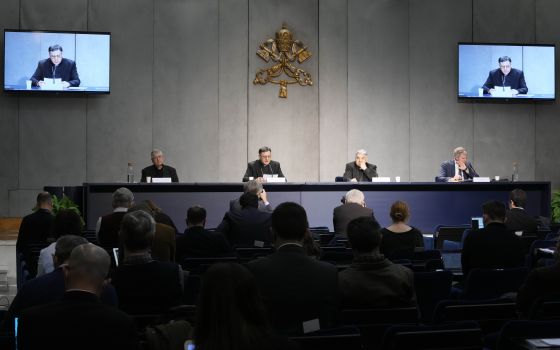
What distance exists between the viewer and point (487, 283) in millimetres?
5059

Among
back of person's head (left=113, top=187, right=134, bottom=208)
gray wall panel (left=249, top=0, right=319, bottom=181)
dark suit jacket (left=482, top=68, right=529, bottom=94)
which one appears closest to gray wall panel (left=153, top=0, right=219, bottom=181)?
gray wall panel (left=249, top=0, right=319, bottom=181)

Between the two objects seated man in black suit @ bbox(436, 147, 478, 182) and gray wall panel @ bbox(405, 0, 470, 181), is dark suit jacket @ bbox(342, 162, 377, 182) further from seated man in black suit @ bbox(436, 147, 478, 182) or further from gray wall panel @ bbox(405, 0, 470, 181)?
gray wall panel @ bbox(405, 0, 470, 181)

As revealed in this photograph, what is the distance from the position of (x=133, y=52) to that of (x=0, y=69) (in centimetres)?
218

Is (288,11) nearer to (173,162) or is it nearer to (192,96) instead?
(192,96)

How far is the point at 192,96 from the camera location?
551 inches

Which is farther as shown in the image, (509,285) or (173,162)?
(173,162)

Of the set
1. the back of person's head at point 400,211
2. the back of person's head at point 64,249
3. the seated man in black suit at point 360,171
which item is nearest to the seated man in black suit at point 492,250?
the back of person's head at point 400,211

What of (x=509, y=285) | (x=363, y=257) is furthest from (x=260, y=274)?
(x=509, y=285)

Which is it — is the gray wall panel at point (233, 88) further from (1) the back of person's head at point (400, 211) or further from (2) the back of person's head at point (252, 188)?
(1) the back of person's head at point (400, 211)

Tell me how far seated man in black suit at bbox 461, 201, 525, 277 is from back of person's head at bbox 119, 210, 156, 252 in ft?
8.61

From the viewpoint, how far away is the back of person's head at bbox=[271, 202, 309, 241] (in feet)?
12.8

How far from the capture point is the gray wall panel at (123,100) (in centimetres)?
1377

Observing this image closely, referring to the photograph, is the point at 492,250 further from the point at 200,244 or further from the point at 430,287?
the point at 200,244

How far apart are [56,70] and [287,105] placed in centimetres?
393
